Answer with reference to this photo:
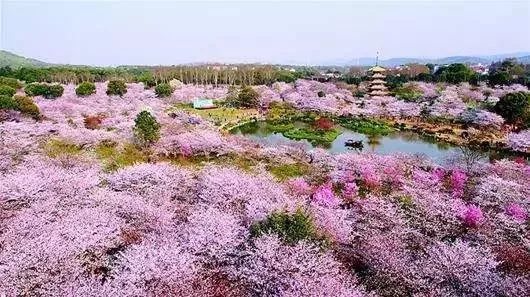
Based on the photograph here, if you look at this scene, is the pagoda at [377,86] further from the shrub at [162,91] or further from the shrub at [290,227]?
the shrub at [290,227]

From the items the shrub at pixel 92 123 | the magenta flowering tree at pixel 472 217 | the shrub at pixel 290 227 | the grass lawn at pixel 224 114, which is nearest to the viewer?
the shrub at pixel 290 227

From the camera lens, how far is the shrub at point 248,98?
220ft

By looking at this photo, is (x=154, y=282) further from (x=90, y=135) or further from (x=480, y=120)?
(x=480, y=120)

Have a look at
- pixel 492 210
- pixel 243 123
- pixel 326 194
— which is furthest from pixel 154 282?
pixel 243 123

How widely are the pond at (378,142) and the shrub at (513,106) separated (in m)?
10.5

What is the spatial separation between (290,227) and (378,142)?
33.2 metres

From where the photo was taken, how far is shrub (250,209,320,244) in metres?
16.6

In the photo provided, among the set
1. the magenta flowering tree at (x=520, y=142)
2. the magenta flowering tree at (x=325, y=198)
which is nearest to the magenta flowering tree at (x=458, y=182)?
the magenta flowering tree at (x=325, y=198)

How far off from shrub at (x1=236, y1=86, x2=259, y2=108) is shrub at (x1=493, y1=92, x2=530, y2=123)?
33.9 meters

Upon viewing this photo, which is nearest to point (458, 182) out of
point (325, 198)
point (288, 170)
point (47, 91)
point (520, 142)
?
point (325, 198)

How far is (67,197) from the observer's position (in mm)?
21172

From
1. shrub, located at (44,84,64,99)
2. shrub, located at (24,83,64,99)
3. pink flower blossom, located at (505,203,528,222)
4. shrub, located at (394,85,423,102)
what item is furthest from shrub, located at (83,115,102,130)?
shrub, located at (394,85,423,102)

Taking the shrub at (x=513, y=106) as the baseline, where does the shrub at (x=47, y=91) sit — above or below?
above

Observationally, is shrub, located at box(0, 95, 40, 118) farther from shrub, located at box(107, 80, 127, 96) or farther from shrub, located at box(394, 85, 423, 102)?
shrub, located at box(394, 85, 423, 102)
